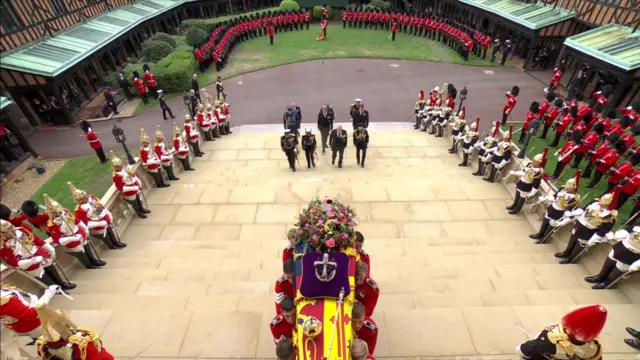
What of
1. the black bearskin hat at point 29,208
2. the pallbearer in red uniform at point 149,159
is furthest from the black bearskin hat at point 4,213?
the pallbearer in red uniform at point 149,159

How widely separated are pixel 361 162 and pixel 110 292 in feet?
26.0

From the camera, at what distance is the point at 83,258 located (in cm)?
661

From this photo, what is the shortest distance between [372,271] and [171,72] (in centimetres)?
1739

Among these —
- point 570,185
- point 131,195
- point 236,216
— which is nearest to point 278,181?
point 236,216

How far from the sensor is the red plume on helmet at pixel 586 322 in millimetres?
3521

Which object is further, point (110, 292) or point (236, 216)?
point (236, 216)

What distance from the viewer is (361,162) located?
37.3 ft

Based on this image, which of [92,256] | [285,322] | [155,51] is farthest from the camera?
[155,51]

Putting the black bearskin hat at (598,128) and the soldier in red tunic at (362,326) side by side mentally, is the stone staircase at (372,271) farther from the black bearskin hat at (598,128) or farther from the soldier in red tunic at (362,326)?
Answer: the black bearskin hat at (598,128)

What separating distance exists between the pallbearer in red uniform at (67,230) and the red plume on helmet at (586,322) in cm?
775

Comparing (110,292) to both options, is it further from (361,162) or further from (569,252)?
(569,252)

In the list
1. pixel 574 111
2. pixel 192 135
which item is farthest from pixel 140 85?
pixel 574 111

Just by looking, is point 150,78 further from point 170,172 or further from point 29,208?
point 29,208

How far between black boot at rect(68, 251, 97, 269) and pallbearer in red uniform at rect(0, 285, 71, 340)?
182cm
